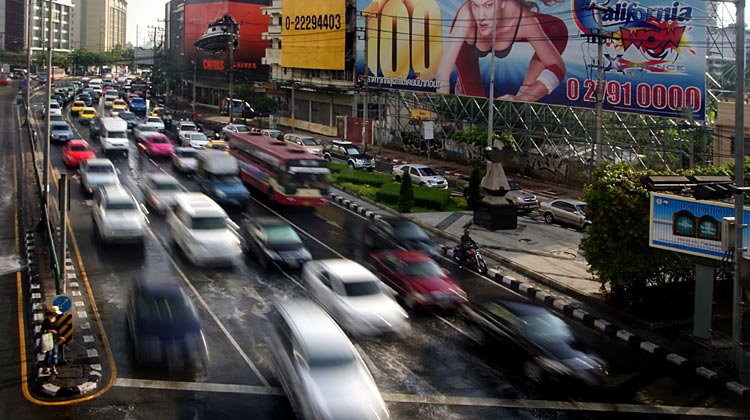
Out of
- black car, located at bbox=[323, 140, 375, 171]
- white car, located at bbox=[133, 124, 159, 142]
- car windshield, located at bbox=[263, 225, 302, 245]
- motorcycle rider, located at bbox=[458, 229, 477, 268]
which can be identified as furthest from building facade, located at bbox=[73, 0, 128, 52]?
motorcycle rider, located at bbox=[458, 229, 477, 268]

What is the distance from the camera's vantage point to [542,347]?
15.4 meters

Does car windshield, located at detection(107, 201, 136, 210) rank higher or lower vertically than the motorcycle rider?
higher

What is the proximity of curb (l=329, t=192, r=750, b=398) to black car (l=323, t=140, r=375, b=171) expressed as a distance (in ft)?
68.1

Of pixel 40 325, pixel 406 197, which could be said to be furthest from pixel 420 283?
pixel 406 197

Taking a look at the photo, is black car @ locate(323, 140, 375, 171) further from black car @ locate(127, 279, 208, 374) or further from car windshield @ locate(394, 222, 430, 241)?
black car @ locate(127, 279, 208, 374)

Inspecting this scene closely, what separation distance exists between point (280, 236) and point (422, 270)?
5293 mm

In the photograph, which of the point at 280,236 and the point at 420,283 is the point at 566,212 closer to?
the point at 280,236

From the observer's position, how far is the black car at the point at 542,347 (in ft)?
49.5

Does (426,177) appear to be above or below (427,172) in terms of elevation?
below

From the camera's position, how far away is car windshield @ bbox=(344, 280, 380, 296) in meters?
17.6

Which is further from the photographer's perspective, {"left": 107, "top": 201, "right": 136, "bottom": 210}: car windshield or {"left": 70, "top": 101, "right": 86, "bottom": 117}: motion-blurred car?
{"left": 70, "top": 101, "right": 86, "bottom": 117}: motion-blurred car

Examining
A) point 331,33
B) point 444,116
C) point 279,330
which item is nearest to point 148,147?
point 444,116

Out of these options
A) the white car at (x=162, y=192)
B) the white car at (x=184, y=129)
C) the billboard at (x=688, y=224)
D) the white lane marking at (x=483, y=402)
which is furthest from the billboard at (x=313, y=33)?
the white lane marking at (x=483, y=402)

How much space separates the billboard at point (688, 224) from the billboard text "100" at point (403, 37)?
34396 millimetres
